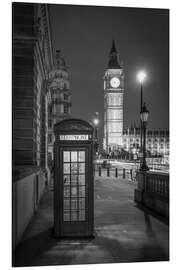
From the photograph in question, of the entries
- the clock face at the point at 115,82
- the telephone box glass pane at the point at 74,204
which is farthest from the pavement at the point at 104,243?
the clock face at the point at 115,82

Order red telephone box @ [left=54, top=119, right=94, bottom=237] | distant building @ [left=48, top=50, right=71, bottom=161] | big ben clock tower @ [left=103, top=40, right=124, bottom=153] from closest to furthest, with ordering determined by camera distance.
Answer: red telephone box @ [left=54, top=119, right=94, bottom=237] → distant building @ [left=48, top=50, right=71, bottom=161] → big ben clock tower @ [left=103, top=40, right=124, bottom=153]

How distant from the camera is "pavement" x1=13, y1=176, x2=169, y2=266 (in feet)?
16.9

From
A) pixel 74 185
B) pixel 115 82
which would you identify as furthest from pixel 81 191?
pixel 115 82

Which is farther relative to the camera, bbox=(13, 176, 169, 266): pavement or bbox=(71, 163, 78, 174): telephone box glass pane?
bbox=(71, 163, 78, 174): telephone box glass pane

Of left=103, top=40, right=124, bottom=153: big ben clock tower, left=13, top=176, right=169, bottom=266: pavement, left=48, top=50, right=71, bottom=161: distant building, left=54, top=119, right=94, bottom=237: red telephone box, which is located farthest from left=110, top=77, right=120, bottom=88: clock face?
left=54, top=119, right=94, bottom=237: red telephone box

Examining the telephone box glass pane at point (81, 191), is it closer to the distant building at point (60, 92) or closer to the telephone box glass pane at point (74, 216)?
the telephone box glass pane at point (74, 216)

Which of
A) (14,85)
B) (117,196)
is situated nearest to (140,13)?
(14,85)

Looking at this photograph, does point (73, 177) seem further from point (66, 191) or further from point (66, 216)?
point (66, 216)

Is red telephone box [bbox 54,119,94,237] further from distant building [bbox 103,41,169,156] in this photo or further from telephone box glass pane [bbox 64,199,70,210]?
distant building [bbox 103,41,169,156]

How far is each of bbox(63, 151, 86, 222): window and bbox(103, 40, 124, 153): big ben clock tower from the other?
388 feet

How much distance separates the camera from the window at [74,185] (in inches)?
235

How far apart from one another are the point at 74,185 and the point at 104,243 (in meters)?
1.37

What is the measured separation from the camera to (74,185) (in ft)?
19.7
